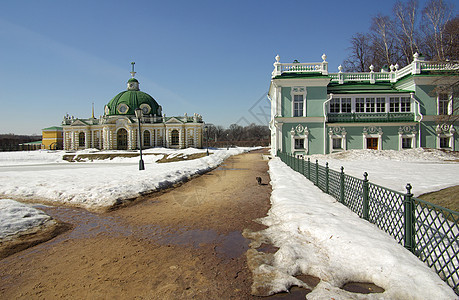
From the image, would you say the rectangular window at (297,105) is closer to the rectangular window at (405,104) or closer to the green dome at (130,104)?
the rectangular window at (405,104)

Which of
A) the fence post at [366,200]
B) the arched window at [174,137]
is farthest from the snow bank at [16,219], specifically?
the arched window at [174,137]

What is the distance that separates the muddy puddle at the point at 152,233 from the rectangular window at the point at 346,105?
2302 cm

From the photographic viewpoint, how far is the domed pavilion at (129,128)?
157 ft

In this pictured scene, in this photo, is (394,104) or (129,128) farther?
(129,128)

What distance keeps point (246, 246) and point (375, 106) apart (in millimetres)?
24947

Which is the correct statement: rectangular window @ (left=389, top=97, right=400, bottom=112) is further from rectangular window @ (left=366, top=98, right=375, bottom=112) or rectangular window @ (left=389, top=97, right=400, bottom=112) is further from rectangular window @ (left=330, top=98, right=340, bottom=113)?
rectangular window @ (left=330, top=98, right=340, bottom=113)

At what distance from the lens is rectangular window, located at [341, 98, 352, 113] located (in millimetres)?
24612

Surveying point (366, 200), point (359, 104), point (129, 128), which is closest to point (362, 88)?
point (359, 104)

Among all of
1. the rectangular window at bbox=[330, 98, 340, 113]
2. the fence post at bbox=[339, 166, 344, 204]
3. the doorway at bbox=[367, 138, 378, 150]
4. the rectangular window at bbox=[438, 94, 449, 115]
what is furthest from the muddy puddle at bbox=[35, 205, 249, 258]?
the rectangular window at bbox=[438, 94, 449, 115]

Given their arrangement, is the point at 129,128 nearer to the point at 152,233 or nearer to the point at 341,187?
the point at 152,233

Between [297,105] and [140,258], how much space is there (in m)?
22.5

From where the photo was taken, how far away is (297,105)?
24203 mm

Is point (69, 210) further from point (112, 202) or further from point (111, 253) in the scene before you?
point (111, 253)

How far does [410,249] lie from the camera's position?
13.1ft
